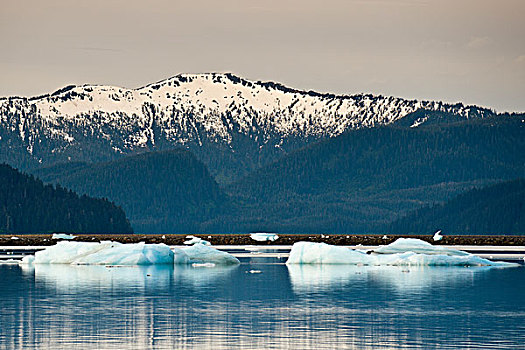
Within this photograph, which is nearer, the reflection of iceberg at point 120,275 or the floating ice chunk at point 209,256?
the reflection of iceberg at point 120,275

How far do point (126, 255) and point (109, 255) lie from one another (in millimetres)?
1568

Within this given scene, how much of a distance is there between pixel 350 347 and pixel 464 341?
4866 mm

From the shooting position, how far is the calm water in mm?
43156

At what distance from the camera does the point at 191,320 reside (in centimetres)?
4981

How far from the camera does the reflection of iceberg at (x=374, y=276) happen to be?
70125 mm

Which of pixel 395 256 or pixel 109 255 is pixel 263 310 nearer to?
pixel 395 256

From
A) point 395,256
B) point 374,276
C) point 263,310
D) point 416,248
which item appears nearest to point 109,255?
point 395,256

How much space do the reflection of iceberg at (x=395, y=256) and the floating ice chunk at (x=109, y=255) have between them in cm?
1145

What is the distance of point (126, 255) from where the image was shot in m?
95.5

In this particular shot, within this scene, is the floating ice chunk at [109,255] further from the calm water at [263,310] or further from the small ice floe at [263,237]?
the small ice floe at [263,237]

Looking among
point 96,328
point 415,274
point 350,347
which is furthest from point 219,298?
point 415,274

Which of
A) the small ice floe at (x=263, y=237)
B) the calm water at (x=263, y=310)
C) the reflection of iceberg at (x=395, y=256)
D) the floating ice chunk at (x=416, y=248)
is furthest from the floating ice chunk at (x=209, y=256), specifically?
the small ice floe at (x=263, y=237)

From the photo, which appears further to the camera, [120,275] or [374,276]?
[120,275]

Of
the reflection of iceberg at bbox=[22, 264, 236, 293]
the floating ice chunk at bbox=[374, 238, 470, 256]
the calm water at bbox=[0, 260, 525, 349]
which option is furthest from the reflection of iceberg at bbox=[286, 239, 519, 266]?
the calm water at bbox=[0, 260, 525, 349]
